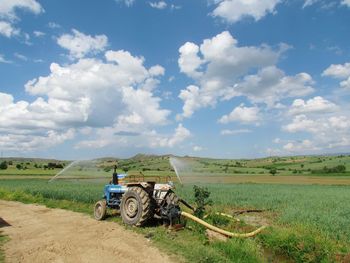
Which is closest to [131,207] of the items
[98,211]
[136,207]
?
[136,207]

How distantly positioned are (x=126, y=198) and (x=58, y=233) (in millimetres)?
2869

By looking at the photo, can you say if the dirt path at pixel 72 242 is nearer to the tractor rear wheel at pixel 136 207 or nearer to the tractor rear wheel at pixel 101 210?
the tractor rear wheel at pixel 101 210

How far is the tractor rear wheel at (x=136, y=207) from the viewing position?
13.1m

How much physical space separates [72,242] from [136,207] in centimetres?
314

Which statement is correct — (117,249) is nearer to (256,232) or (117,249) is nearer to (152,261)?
(152,261)

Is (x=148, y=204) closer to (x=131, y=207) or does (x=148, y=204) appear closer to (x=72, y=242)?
(x=131, y=207)

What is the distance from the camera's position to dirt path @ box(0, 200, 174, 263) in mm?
9453

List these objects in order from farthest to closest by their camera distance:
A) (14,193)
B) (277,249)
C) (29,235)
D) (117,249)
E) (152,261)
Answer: (14,193)
(29,235)
(277,249)
(117,249)
(152,261)

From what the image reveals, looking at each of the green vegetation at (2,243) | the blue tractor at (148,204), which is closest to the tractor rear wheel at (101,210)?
the blue tractor at (148,204)

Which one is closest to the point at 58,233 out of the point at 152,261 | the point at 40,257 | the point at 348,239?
the point at 40,257

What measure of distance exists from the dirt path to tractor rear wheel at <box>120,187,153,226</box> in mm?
580

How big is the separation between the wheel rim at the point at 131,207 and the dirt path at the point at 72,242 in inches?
25.8

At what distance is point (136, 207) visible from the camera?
534 inches

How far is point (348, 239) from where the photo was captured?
11.7 metres
